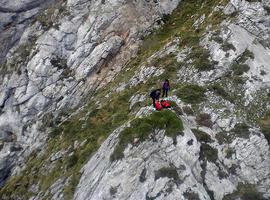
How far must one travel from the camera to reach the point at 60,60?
151ft

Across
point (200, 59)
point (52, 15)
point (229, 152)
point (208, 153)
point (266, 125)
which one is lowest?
point (266, 125)

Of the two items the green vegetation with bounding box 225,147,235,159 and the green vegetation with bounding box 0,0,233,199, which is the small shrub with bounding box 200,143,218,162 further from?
the green vegetation with bounding box 225,147,235,159

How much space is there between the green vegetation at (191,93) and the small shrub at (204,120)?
1.51m

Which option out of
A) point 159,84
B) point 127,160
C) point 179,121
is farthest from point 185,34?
point 127,160

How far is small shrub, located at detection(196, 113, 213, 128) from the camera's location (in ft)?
99.1

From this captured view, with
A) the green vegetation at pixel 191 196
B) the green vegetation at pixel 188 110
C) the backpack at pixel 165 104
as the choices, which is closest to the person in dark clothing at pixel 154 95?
the backpack at pixel 165 104

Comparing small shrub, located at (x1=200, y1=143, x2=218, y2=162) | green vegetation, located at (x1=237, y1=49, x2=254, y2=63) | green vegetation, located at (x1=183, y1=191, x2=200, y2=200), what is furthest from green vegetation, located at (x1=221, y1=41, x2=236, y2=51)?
green vegetation, located at (x1=183, y1=191, x2=200, y2=200)

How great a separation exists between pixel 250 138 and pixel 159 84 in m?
10.3

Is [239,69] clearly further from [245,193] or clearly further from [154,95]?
[245,193]

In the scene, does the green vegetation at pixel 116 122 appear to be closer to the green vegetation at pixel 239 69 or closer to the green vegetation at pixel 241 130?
the green vegetation at pixel 239 69

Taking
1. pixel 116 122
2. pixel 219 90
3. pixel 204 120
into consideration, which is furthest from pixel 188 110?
pixel 116 122

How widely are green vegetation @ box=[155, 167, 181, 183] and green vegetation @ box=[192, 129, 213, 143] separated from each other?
387cm

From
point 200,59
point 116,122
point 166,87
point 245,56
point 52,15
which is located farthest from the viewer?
point 52,15

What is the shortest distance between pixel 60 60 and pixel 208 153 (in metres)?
24.2
